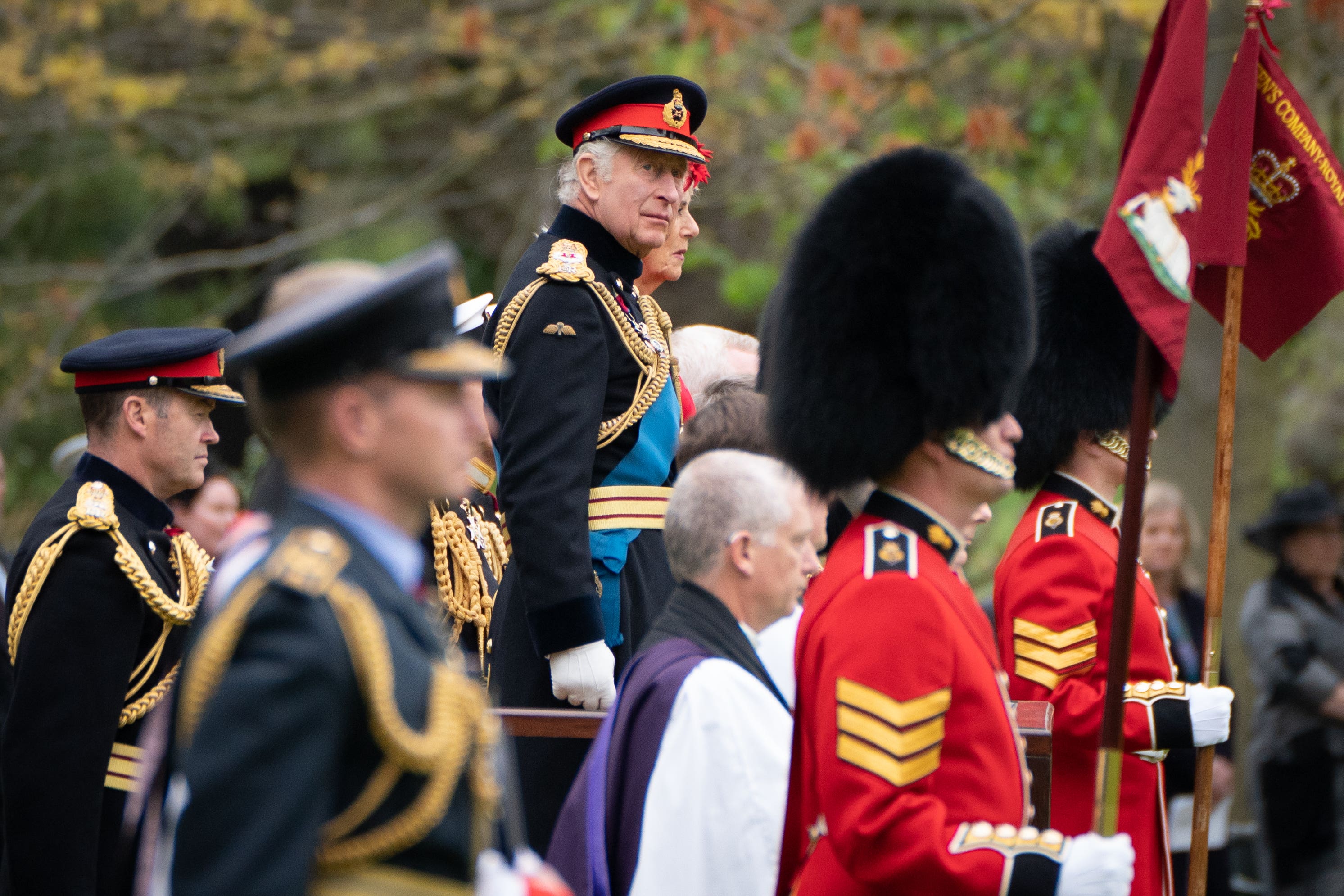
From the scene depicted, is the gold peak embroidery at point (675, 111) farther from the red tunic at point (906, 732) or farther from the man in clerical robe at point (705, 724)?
the red tunic at point (906, 732)

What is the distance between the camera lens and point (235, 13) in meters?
9.83

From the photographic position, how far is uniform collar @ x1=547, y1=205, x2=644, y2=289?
14.0 ft

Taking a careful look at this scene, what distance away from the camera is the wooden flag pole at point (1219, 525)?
3.51m

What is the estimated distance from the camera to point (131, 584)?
387cm

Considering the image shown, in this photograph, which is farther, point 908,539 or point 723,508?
point 723,508

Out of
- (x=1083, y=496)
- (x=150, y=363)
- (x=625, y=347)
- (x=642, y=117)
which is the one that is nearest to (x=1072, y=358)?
(x=1083, y=496)

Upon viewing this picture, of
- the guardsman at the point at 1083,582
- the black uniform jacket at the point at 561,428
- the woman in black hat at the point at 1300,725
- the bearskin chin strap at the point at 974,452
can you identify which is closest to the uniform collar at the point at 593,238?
the black uniform jacket at the point at 561,428

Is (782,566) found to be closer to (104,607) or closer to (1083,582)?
(1083,582)

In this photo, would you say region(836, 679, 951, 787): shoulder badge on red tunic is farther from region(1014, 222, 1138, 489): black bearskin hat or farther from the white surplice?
region(1014, 222, 1138, 489): black bearskin hat

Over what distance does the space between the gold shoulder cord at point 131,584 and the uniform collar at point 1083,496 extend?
2.29 meters

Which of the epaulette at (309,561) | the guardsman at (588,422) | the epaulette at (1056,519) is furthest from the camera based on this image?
the epaulette at (1056,519)

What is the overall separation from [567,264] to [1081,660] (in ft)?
5.41

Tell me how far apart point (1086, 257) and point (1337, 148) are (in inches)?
194

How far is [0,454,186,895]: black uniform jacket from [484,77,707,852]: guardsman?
0.92 meters
